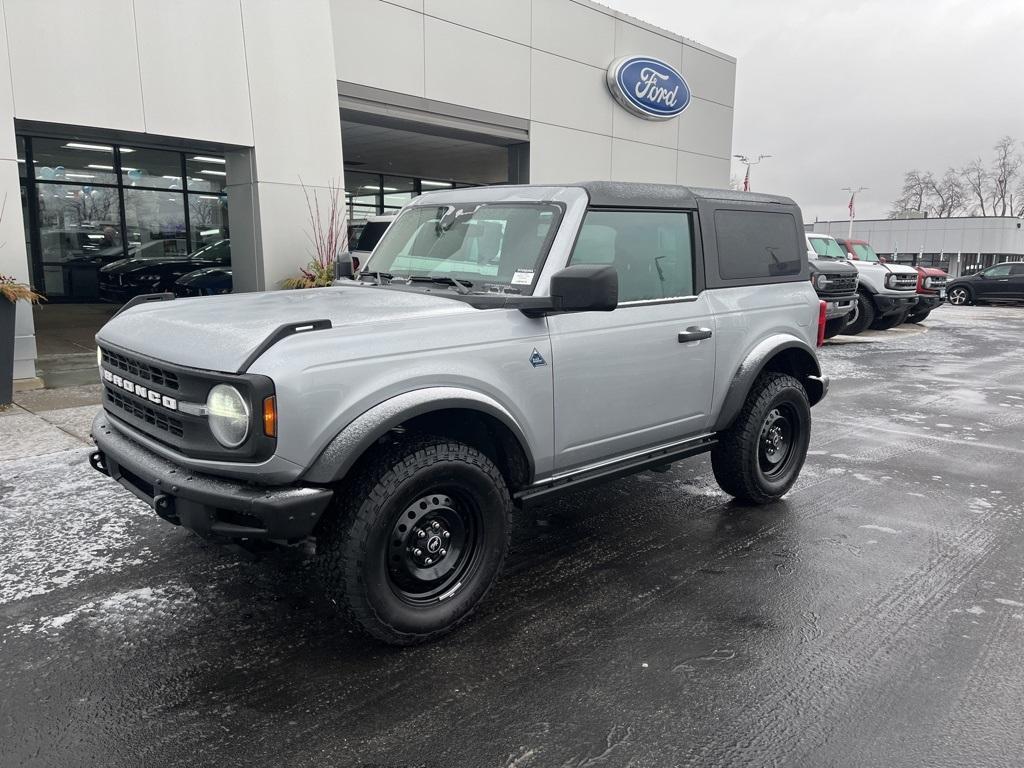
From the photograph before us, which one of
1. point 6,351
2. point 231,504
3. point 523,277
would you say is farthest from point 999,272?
point 231,504

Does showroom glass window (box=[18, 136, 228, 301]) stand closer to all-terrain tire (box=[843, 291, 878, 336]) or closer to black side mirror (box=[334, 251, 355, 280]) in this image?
black side mirror (box=[334, 251, 355, 280])

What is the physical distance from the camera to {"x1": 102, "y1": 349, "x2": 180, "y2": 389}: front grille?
3.12 metres

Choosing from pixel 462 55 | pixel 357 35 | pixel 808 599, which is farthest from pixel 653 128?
pixel 808 599

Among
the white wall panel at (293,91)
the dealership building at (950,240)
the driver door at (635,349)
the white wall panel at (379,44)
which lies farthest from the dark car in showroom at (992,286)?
the dealership building at (950,240)

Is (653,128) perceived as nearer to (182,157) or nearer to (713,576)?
(182,157)

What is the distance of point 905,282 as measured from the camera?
16.8 m

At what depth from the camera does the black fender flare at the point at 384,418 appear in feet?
9.52

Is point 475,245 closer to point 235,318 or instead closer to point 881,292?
point 235,318

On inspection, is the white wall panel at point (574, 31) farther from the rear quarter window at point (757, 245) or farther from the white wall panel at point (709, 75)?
the rear quarter window at point (757, 245)

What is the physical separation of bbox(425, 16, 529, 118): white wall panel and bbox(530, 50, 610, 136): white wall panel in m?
0.36

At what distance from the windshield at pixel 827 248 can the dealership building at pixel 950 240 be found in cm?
4479

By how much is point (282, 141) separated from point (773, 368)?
28.3 feet

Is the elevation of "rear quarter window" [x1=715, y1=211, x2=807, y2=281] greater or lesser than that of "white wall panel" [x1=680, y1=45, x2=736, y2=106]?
lesser

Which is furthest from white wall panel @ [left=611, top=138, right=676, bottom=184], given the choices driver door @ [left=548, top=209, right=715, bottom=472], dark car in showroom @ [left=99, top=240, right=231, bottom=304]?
driver door @ [left=548, top=209, right=715, bottom=472]
